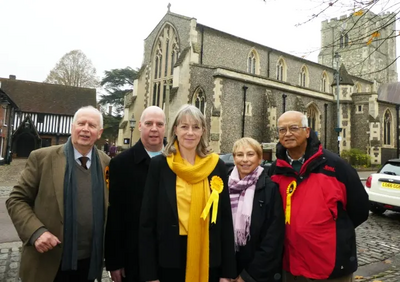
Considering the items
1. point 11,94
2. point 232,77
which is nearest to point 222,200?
point 232,77

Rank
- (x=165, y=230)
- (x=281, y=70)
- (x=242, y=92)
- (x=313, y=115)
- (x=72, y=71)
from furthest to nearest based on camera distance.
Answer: (x=72, y=71)
(x=281, y=70)
(x=313, y=115)
(x=242, y=92)
(x=165, y=230)

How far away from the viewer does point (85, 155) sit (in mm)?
2328

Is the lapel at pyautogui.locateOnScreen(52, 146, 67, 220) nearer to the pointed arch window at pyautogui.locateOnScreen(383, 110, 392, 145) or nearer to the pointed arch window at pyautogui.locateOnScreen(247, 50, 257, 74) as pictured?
the pointed arch window at pyautogui.locateOnScreen(247, 50, 257, 74)

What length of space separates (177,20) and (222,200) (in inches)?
820

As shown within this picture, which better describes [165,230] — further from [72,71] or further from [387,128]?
[72,71]

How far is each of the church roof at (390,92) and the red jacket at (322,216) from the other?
127 feet

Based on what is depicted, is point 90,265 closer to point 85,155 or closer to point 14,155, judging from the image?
point 85,155

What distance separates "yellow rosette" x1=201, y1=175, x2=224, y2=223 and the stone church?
14113 millimetres

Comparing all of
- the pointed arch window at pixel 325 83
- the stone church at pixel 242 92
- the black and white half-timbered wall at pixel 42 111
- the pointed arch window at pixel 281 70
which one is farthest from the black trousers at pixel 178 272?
the pointed arch window at pixel 325 83

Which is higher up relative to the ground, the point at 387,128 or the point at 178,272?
the point at 387,128

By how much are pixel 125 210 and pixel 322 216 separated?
1473 mm

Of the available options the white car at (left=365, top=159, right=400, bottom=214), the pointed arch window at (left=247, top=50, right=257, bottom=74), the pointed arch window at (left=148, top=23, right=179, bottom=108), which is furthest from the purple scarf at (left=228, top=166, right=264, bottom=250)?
the pointed arch window at (left=247, top=50, right=257, bottom=74)

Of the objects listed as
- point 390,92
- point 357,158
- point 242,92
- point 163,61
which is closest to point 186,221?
point 242,92

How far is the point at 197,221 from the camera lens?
5.98 ft
